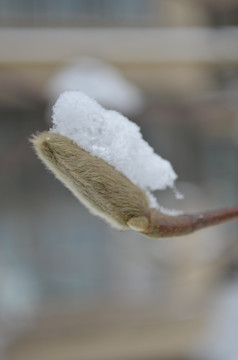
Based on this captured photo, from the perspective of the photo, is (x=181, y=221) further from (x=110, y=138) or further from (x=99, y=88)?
(x=99, y=88)

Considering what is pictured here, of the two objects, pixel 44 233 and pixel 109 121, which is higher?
pixel 44 233

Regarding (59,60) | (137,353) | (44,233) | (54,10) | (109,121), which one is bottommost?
(109,121)

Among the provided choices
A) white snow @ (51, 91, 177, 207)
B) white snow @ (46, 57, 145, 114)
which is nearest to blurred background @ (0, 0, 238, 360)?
white snow @ (46, 57, 145, 114)

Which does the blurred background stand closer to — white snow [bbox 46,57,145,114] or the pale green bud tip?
white snow [bbox 46,57,145,114]

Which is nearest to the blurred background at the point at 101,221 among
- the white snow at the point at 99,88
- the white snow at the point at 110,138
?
the white snow at the point at 99,88

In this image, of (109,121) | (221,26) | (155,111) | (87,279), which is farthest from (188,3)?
(109,121)

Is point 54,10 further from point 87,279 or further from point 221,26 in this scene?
point 87,279

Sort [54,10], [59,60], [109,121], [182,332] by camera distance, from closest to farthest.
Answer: [109,121], [182,332], [59,60], [54,10]

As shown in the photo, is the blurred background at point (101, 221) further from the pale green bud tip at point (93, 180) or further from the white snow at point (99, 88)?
the pale green bud tip at point (93, 180)
